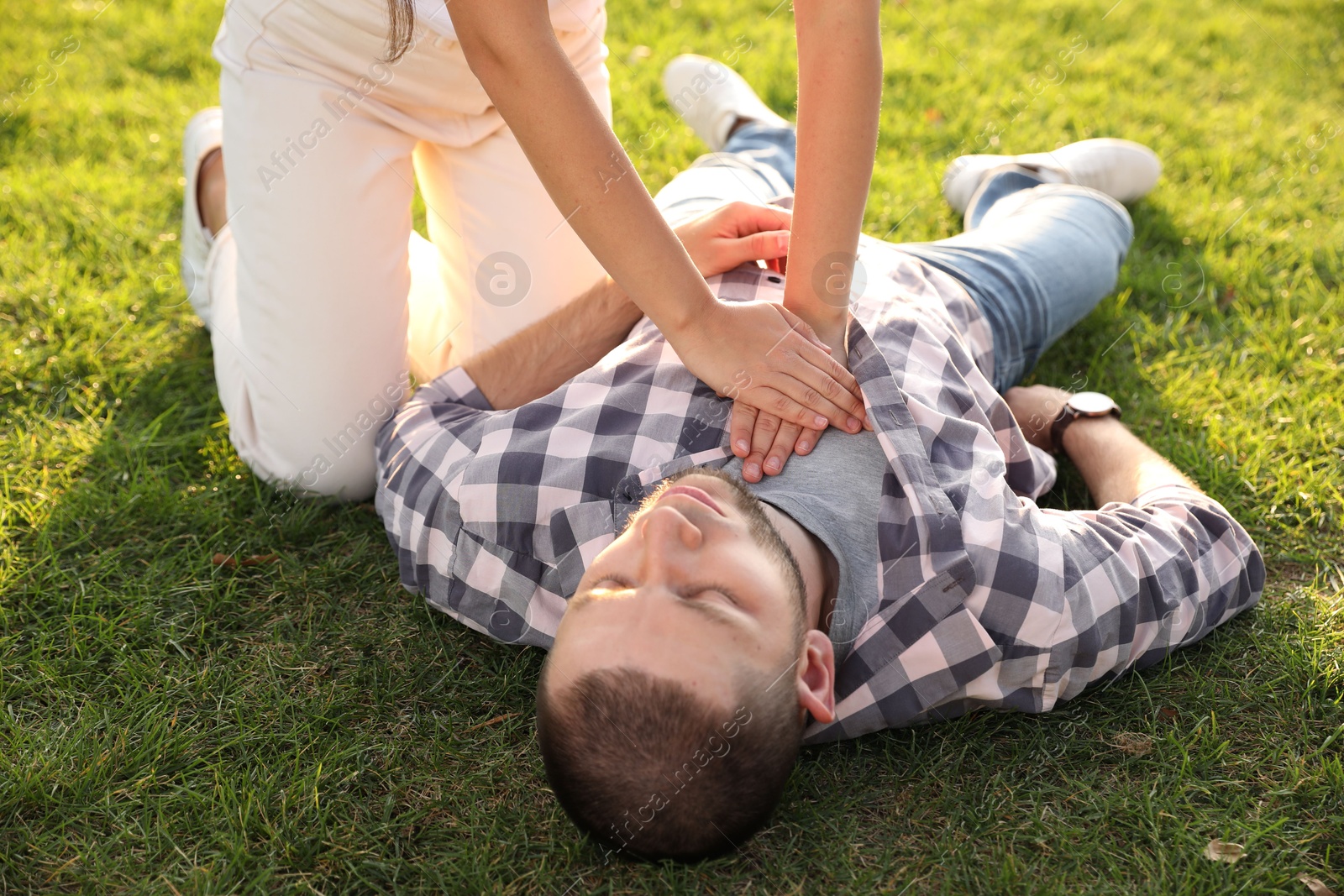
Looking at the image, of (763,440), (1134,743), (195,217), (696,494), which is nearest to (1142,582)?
(1134,743)

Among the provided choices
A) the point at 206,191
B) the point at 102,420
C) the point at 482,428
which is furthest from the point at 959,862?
the point at 206,191

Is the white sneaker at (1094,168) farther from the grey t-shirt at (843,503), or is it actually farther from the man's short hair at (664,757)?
the man's short hair at (664,757)

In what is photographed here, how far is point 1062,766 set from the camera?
2.14 metres

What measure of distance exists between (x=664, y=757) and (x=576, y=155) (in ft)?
4.04

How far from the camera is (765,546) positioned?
1980mm

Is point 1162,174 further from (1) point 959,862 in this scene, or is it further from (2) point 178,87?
(2) point 178,87

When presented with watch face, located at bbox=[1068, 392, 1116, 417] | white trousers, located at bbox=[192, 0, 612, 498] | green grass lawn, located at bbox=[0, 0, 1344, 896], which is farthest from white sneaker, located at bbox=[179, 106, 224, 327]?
watch face, located at bbox=[1068, 392, 1116, 417]

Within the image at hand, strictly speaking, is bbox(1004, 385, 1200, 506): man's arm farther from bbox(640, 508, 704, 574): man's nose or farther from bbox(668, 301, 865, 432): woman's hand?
bbox(640, 508, 704, 574): man's nose

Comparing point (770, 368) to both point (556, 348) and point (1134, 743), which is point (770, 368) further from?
point (1134, 743)

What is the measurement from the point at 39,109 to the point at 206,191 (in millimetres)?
1850

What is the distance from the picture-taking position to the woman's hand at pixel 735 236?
2609mm

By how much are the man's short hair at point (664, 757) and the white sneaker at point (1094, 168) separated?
251cm

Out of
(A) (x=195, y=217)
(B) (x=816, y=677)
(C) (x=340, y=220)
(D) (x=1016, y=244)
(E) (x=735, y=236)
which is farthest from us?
(A) (x=195, y=217)

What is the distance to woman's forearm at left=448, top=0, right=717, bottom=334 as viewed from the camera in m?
2.05
